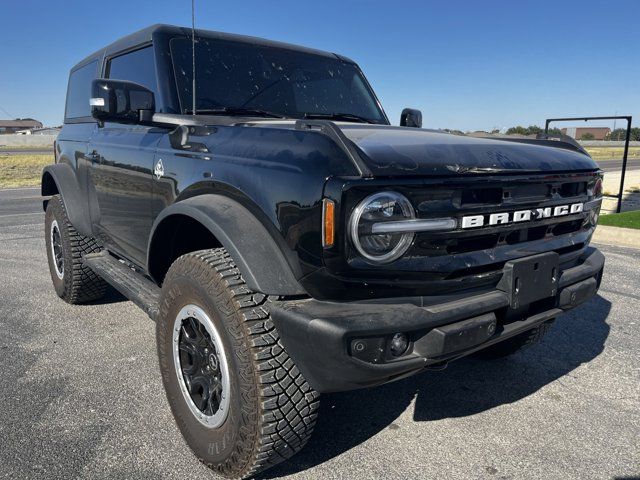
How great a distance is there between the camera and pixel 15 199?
13219 millimetres

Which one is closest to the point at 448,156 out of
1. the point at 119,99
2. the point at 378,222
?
the point at 378,222

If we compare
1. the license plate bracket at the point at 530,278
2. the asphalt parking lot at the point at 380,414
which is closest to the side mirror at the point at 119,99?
the asphalt parking lot at the point at 380,414

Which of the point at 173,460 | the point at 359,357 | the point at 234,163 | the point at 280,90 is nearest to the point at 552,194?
the point at 359,357

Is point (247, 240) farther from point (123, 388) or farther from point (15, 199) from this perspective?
point (15, 199)

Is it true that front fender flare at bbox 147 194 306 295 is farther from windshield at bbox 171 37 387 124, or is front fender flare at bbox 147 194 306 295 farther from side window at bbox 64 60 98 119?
side window at bbox 64 60 98 119

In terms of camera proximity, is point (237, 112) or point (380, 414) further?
point (237, 112)

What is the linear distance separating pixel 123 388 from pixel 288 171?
1.83 metres

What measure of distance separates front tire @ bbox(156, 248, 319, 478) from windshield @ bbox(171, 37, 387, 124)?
3.87 feet

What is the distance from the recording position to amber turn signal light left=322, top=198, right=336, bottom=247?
6.19 ft

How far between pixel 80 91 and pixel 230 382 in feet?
12.2

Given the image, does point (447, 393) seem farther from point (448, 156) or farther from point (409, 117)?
point (409, 117)

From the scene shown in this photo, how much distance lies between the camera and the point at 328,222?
1894mm

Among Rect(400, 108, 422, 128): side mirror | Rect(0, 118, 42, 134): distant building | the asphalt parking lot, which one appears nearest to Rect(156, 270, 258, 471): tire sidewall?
the asphalt parking lot

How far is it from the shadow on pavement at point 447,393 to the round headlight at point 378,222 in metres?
1.09
